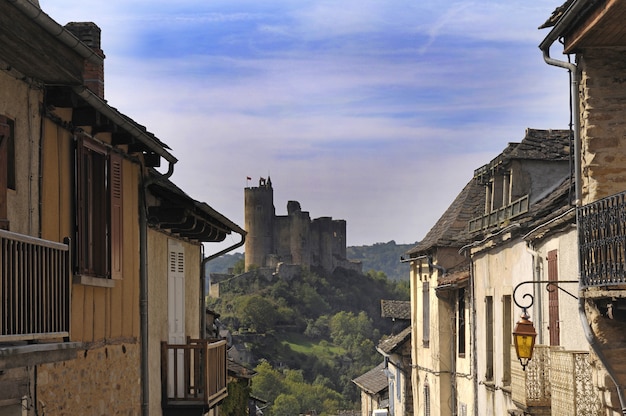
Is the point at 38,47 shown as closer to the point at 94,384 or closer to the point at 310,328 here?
the point at 94,384

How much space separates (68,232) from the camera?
10.5m

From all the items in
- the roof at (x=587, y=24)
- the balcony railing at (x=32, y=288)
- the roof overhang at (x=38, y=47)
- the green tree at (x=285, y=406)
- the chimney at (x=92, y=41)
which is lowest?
the green tree at (x=285, y=406)

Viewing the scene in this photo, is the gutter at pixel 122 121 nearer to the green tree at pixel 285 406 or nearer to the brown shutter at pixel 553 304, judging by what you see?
the brown shutter at pixel 553 304

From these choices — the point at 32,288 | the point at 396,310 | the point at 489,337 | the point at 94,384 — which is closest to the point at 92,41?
the point at 94,384

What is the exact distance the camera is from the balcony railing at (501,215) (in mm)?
19734

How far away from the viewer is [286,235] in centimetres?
12044

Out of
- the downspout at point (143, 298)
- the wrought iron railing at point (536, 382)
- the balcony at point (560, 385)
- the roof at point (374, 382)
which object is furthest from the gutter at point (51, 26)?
the roof at point (374, 382)

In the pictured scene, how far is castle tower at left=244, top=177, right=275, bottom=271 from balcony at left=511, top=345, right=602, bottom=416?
101 m

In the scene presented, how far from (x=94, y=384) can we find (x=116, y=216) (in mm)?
1825

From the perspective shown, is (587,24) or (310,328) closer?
(587,24)

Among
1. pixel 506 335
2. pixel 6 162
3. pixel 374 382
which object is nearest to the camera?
pixel 6 162

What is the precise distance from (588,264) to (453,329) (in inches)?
613

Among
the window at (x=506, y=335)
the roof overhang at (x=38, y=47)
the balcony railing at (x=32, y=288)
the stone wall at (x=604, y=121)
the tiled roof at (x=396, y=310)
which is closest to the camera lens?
the balcony railing at (x=32, y=288)

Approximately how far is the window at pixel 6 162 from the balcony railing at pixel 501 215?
1196 cm
